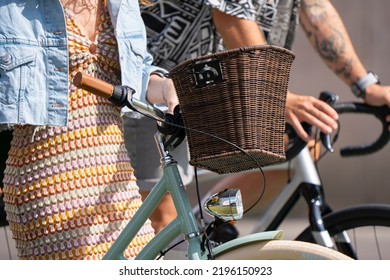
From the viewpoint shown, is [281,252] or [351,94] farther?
[351,94]

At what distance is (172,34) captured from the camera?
4.47 meters

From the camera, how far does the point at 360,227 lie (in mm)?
4473

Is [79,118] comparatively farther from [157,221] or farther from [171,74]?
[157,221]

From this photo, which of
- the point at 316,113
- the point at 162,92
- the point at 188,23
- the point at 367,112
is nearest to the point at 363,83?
the point at 367,112

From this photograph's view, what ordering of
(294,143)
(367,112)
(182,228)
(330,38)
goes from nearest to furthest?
(182,228), (294,143), (367,112), (330,38)

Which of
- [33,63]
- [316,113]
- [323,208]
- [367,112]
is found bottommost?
[323,208]

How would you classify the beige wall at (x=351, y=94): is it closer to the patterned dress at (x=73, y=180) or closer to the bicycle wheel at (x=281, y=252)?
the patterned dress at (x=73, y=180)

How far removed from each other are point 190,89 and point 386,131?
6.52ft

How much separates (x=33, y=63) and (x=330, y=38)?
80.8 inches

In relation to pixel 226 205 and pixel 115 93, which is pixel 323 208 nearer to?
pixel 226 205

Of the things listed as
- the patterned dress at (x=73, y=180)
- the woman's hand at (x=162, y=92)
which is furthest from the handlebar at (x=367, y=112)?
the patterned dress at (x=73, y=180)
